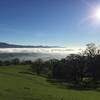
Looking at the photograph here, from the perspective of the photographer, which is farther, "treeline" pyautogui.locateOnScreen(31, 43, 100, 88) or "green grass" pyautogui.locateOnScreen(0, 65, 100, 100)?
"treeline" pyautogui.locateOnScreen(31, 43, 100, 88)

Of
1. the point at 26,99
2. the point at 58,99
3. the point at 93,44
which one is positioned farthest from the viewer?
the point at 93,44

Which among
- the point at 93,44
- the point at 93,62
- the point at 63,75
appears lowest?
the point at 63,75

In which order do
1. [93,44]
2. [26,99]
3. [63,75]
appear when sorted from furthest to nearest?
[63,75] → [93,44] → [26,99]

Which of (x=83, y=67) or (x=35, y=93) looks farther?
(x=83, y=67)

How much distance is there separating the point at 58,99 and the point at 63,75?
66578 mm

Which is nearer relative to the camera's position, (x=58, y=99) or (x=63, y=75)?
(x=58, y=99)

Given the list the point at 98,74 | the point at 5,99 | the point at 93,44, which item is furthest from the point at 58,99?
the point at 93,44

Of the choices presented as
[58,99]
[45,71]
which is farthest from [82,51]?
[58,99]

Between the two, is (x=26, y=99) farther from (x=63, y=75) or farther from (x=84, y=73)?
(x=63, y=75)

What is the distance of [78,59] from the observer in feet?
290

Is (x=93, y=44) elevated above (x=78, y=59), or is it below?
above

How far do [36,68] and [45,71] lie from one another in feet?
17.4

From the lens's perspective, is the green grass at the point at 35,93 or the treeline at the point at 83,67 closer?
the green grass at the point at 35,93

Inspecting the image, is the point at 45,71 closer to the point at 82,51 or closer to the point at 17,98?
the point at 82,51
